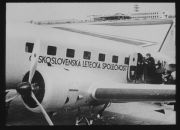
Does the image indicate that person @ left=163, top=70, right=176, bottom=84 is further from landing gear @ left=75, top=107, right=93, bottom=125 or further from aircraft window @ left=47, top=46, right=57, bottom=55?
aircraft window @ left=47, top=46, right=57, bottom=55

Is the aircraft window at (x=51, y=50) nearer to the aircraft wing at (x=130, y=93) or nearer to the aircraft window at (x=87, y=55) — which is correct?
the aircraft window at (x=87, y=55)

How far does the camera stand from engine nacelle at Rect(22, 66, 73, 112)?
5.34 m

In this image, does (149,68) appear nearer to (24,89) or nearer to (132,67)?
(132,67)

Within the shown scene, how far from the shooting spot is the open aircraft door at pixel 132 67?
256 inches

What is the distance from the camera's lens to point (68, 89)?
5.54 metres

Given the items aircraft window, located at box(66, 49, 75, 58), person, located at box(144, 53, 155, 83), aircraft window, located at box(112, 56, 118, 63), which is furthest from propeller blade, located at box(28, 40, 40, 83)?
person, located at box(144, 53, 155, 83)

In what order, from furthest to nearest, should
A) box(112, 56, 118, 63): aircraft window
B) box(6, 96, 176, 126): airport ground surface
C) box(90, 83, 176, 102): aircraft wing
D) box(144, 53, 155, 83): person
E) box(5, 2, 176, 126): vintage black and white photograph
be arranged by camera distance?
box(112, 56, 118, 63): aircraft window
box(144, 53, 155, 83): person
box(90, 83, 176, 102): aircraft wing
box(6, 96, 176, 126): airport ground surface
box(5, 2, 176, 126): vintage black and white photograph

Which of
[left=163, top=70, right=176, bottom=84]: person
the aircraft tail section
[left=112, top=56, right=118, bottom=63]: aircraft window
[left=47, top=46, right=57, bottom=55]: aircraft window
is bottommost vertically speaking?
[left=163, top=70, right=176, bottom=84]: person

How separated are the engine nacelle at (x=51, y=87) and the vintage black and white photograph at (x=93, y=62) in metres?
0.02

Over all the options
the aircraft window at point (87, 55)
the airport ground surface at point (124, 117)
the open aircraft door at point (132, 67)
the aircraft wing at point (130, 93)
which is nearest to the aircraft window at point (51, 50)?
the aircraft window at point (87, 55)

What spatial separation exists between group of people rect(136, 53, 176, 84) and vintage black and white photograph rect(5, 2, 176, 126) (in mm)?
18

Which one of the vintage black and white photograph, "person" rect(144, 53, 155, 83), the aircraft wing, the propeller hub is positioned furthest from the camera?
"person" rect(144, 53, 155, 83)

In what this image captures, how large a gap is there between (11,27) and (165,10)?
2.83 meters
